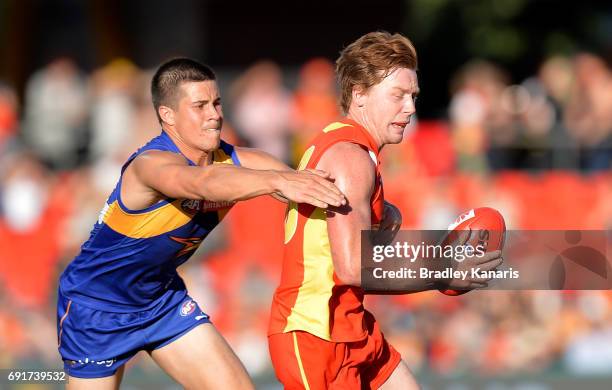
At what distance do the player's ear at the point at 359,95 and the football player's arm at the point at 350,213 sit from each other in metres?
0.38

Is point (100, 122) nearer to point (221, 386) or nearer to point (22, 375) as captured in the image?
point (22, 375)

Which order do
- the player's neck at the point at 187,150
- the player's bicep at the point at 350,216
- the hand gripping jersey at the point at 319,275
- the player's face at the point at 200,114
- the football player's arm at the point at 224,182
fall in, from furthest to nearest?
the player's neck at the point at 187,150, the player's face at the point at 200,114, the hand gripping jersey at the point at 319,275, the player's bicep at the point at 350,216, the football player's arm at the point at 224,182

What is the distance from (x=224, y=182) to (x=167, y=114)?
36.4 inches

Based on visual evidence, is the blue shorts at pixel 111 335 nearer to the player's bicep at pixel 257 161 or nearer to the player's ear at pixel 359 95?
the player's bicep at pixel 257 161

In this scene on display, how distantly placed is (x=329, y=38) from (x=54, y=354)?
358 inches

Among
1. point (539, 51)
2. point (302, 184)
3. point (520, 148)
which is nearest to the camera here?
point (302, 184)

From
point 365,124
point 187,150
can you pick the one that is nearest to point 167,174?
point 187,150

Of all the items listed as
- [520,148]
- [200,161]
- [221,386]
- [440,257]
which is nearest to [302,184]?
[440,257]

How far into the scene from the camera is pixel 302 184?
449cm

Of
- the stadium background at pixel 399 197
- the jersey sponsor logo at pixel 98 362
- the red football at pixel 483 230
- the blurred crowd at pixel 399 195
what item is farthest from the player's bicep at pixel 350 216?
→ the blurred crowd at pixel 399 195

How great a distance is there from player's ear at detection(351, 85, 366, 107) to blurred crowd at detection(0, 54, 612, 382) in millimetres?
4606

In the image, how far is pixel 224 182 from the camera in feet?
15.4

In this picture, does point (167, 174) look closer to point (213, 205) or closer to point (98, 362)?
point (213, 205)

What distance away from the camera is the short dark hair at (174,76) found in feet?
17.7
